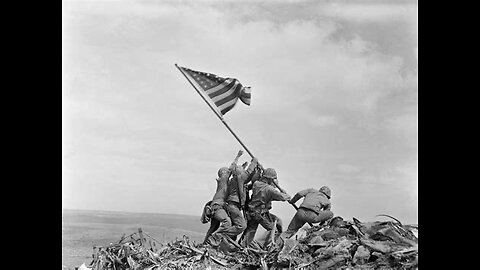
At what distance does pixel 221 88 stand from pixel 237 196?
44.3 inches

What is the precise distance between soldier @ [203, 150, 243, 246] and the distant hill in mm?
209

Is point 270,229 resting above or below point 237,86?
below

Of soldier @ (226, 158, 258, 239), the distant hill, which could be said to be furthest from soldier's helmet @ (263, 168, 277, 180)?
the distant hill

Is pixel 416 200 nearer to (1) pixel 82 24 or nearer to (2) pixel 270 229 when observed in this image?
(2) pixel 270 229

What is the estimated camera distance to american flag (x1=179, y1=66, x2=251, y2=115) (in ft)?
39.7

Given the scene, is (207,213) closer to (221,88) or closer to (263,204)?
(263,204)

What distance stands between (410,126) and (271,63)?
5.08 ft

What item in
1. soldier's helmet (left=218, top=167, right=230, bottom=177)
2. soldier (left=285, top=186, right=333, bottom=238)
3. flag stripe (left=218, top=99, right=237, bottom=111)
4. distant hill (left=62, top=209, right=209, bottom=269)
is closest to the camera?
soldier (left=285, top=186, right=333, bottom=238)

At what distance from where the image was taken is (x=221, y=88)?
477 inches

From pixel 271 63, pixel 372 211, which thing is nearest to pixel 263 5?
pixel 271 63

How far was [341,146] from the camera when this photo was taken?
11.9m

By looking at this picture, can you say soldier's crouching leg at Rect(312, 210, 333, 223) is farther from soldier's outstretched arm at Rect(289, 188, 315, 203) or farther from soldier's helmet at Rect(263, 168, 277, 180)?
soldier's helmet at Rect(263, 168, 277, 180)

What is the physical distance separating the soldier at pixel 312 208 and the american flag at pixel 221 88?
1.13m

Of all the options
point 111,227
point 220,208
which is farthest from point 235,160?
point 111,227
